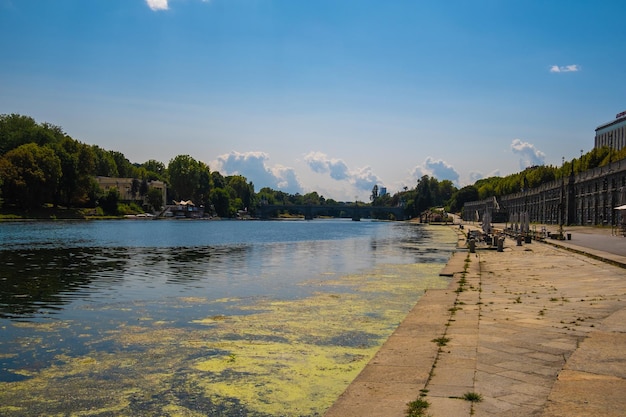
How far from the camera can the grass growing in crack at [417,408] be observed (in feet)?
24.3

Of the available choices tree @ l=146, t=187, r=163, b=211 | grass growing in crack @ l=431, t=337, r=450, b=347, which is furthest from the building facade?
tree @ l=146, t=187, r=163, b=211

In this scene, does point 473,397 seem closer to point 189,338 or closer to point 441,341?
point 441,341

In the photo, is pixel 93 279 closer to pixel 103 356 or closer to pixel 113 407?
pixel 103 356

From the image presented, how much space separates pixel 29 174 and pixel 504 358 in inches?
5079

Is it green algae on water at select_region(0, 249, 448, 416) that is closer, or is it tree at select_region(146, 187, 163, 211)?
green algae on water at select_region(0, 249, 448, 416)

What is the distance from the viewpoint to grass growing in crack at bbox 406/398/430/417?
292 inches

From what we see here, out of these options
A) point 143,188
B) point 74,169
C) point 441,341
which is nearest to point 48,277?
point 441,341

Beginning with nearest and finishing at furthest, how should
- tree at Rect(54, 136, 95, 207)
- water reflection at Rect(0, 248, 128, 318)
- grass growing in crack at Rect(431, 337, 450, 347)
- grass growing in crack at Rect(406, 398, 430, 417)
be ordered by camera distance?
grass growing in crack at Rect(406, 398, 430, 417), grass growing in crack at Rect(431, 337, 450, 347), water reflection at Rect(0, 248, 128, 318), tree at Rect(54, 136, 95, 207)

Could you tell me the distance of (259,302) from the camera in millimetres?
20453

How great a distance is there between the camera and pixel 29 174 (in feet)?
397

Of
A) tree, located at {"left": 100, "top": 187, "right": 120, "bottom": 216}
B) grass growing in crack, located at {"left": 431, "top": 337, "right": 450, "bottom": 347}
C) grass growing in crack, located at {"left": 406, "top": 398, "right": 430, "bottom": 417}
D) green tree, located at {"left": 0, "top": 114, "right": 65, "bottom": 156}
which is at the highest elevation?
green tree, located at {"left": 0, "top": 114, "right": 65, "bottom": 156}

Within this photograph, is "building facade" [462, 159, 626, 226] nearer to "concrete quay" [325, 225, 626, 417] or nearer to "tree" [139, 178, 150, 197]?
"concrete quay" [325, 225, 626, 417]

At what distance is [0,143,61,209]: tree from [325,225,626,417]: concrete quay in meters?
121

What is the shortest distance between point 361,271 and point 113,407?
2436 cm
